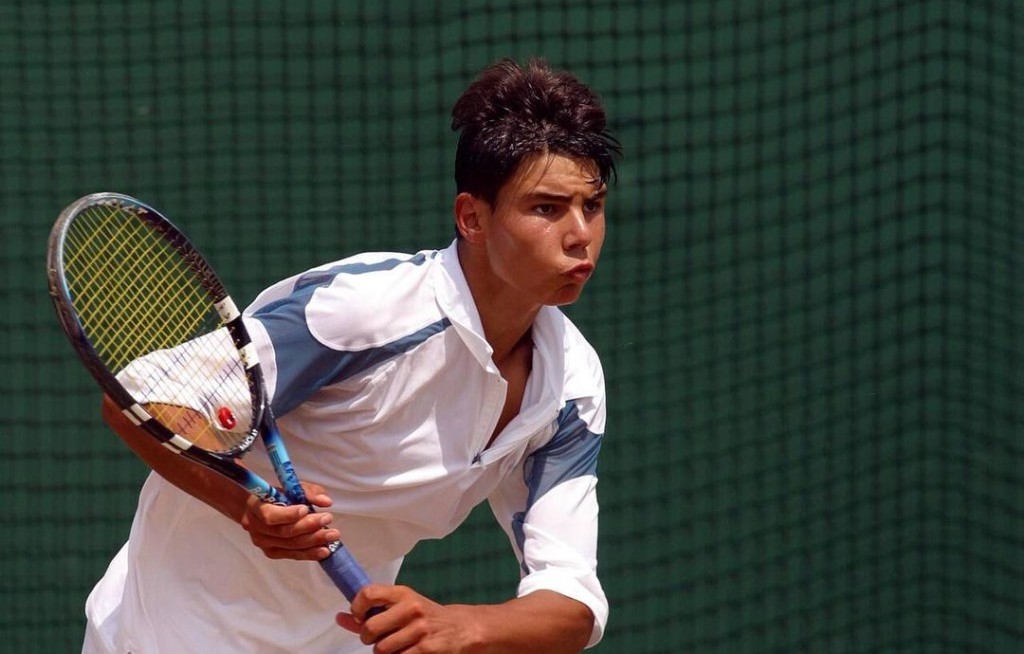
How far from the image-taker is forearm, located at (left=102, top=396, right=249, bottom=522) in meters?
2.33

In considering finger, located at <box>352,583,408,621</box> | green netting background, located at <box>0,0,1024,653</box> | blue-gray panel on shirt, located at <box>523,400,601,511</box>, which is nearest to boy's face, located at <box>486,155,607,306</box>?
blue-gray panel on shirt, located at <box>523,400,601,511</box>

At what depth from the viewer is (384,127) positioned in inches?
189

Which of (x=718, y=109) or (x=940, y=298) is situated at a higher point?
(x=718, y=109)

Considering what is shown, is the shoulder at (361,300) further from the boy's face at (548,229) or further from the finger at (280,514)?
the finger at (280,514)

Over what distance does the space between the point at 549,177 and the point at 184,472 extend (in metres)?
0.66

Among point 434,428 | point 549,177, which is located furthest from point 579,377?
point 549,177

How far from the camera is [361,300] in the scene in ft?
7.89

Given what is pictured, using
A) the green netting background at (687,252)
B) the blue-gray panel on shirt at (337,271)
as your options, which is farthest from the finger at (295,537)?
the green netting background at (687,252)

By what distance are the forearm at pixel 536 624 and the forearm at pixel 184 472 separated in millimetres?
363

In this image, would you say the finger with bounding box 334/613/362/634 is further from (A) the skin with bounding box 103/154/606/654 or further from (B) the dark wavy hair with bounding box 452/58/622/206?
(B) the dark wavy hair with bounding box 452/58/622/206

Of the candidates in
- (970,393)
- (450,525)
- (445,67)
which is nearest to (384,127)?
(445,67)

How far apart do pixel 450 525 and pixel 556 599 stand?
1.00 ft

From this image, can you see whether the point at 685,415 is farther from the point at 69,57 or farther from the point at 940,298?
the point at 69,57

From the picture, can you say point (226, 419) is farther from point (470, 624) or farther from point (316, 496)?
point (470, 624)
